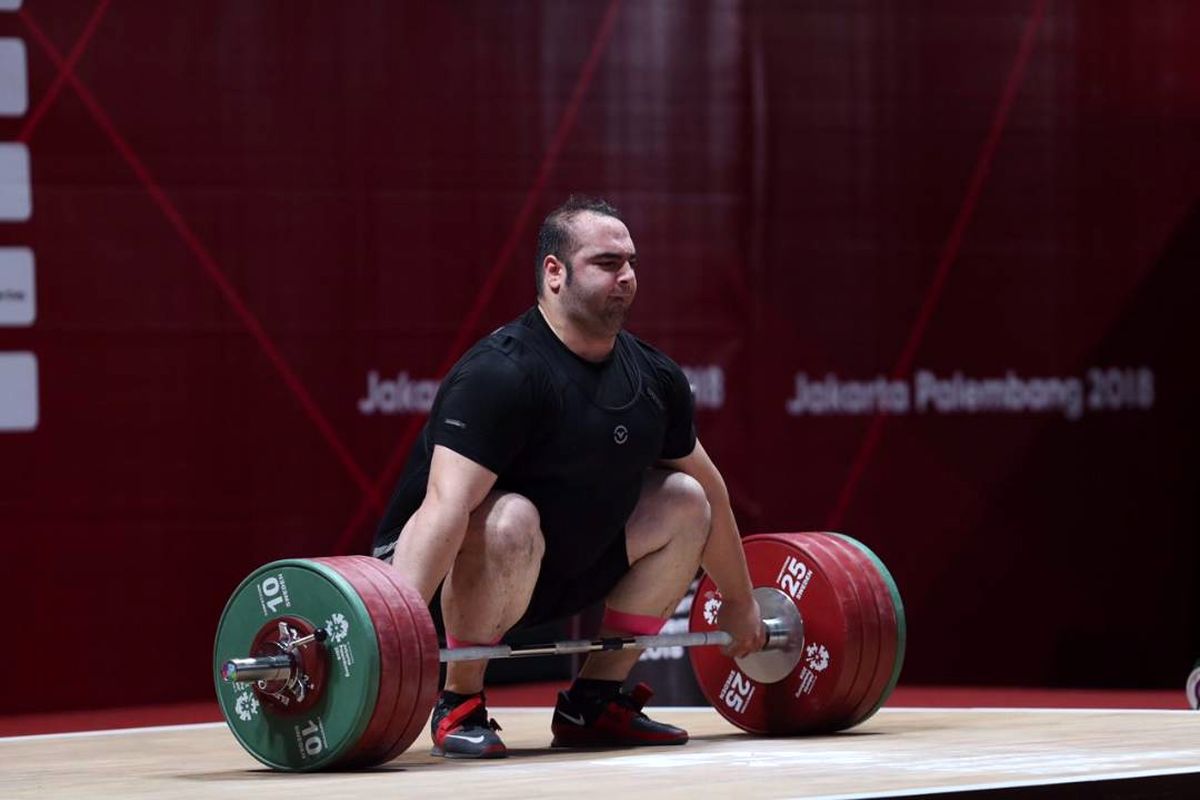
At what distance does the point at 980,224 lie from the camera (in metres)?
5.83

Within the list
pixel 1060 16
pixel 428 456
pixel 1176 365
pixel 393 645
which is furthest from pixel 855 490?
pixel 393 645

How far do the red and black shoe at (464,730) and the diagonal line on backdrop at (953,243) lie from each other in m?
2.24

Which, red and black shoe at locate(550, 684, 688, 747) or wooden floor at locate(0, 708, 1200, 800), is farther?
red and black shoe at locate(550, 684, 688, 747)

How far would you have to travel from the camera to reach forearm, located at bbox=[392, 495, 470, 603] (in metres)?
3.35

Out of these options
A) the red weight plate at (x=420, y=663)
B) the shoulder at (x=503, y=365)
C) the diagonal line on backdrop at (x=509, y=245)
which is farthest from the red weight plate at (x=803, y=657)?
the diagonal line on backdrop at (x=509, y=245)

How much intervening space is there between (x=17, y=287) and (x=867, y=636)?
2.19m

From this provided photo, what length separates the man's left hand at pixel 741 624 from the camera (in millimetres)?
3812

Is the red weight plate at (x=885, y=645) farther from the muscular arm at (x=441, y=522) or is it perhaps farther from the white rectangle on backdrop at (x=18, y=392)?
the white rectangle on backdrop at (x=18, y=392)

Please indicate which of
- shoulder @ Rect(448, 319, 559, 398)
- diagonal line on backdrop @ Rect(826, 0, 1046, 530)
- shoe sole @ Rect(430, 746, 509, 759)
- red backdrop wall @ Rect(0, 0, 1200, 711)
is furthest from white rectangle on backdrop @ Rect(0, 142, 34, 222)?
diagonal line on backdrop @ Rect(826, 0, 1046, 530)

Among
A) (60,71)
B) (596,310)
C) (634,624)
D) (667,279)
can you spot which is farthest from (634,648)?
(60,71)

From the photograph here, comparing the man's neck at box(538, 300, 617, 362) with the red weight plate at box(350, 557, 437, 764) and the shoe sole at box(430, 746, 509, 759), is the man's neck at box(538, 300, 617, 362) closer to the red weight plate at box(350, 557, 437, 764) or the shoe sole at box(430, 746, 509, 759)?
the red weight plate at box(350, 557, 437, 764)

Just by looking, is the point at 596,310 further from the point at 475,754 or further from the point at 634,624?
the point at 475,754

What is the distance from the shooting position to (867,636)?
151 inches

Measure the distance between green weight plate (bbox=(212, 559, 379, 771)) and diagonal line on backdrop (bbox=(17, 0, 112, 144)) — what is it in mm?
1920
